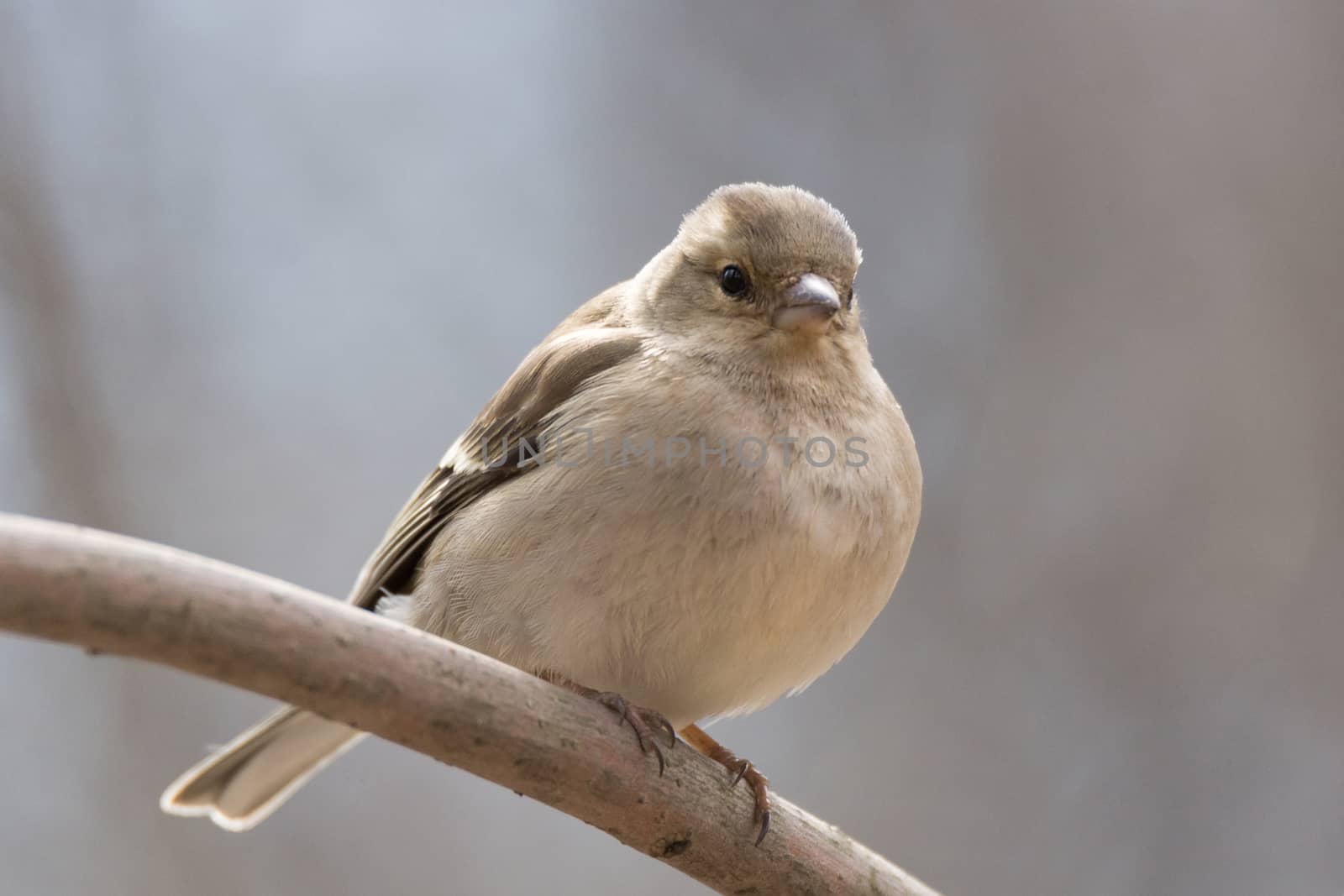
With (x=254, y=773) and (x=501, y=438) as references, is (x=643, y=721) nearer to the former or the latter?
(x=501, y=438)

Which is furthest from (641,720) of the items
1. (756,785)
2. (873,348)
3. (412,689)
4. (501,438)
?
(873,348)

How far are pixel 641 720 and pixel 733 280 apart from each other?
1028 mm

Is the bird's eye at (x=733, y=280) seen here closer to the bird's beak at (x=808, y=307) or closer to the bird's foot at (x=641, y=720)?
the bird's beak at (x=808, y=307)

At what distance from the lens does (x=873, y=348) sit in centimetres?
425

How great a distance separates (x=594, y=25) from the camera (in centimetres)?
450

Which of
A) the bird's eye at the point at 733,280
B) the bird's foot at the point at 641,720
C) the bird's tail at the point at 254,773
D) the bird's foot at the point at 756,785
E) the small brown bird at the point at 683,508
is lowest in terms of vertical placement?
the bird's tail at the point at 254,773

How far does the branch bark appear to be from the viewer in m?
1.60

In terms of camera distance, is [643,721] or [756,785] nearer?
[643,721]

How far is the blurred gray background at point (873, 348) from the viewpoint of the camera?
4086mm

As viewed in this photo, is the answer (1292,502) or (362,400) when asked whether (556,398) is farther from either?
(1292,502)

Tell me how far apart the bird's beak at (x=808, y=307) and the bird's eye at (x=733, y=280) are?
4.7 inches

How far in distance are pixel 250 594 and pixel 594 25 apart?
3304mm

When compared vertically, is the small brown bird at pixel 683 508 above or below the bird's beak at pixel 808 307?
below

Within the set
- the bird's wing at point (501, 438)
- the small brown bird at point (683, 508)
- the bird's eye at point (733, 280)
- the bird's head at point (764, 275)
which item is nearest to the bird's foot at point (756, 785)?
the small brown bird at point (683, 508)
